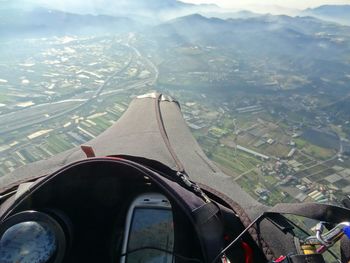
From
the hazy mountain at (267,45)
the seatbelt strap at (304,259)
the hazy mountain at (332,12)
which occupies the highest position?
the seatbelt strap at (304,259)

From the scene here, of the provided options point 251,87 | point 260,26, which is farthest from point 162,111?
point 260,26

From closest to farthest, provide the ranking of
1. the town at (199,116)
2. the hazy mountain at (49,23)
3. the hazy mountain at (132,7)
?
the town at (199,116)
the hazy mountain at (49,23)
the hazy mountain at (132,7)

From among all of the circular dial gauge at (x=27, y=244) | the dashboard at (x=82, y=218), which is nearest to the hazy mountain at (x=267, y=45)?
the dashboard at (x=82, y=218)

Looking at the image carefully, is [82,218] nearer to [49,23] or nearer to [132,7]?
[49,23]

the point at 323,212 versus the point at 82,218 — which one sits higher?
the point at 323,212

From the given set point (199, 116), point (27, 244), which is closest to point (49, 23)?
point (199, 116)

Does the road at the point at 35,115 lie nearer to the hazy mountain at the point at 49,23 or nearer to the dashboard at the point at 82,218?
the dashboard at the point at 82,218

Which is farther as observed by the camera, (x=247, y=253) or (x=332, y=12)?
(x=332, y=12)
